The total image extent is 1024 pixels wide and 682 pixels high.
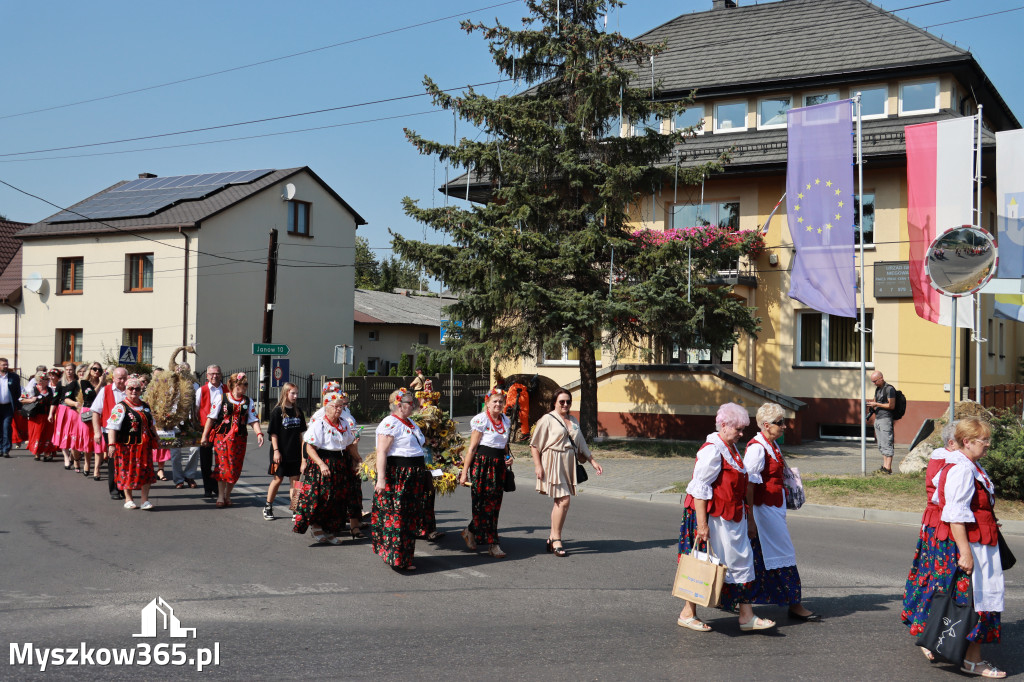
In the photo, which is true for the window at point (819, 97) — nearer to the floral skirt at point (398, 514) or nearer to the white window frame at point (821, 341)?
the white window frame at point (821, 341)

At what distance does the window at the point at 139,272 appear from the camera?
34250mm

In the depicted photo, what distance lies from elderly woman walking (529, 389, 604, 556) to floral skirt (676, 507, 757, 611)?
2459 millimetres

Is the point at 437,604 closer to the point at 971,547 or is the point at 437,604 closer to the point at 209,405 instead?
the point at 971,547

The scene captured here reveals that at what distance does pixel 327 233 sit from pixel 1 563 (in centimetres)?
3200

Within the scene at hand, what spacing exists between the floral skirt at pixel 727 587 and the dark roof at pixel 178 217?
1175 inches

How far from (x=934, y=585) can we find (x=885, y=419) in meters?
10.5

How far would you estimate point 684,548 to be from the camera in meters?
6.38

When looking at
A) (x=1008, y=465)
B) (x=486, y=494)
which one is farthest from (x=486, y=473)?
(x=1008, y=465)

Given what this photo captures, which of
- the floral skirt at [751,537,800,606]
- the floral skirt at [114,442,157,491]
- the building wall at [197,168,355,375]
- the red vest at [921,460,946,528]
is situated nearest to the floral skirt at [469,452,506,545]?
the floral skirt at [751,537,800,606]

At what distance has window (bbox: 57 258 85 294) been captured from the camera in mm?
36031

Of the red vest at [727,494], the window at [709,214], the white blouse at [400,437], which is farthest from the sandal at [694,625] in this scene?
the window at [709,214]

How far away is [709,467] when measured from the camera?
6.09 metres

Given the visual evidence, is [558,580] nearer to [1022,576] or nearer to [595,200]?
[1022,576]

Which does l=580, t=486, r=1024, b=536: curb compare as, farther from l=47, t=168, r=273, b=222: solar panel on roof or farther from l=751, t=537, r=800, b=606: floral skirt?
l=47, t=168, r=273, b=222: solar panel on roof
